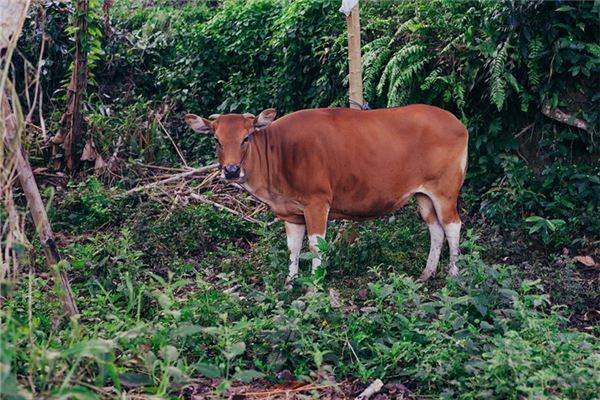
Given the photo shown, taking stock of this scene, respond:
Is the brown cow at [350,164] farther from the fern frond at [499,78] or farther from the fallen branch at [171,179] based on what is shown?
the fallen branch at [171,179]

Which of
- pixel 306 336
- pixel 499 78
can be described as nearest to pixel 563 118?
pixel 499 78

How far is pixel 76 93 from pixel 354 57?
412cm

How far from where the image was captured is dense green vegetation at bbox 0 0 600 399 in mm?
4699

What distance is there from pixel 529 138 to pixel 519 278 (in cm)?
255

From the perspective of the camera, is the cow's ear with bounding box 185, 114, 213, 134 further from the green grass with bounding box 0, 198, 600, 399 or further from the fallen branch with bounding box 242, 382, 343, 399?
the fallen branch with bounding box 242, 382, 343, 399

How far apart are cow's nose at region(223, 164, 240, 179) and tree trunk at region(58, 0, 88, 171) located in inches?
156

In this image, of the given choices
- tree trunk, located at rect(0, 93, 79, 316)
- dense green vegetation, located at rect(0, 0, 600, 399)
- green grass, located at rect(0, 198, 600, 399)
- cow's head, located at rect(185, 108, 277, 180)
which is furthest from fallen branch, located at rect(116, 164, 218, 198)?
tree trunk, located at rect(0, 93, 79, 316)

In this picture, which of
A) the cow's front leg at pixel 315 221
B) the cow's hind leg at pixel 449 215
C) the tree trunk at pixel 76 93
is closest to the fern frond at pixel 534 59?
the cow's hind leg at pixel 449 215

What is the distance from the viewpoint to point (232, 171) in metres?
7.07

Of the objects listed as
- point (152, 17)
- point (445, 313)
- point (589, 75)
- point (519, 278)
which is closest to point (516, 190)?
point (589, 75)

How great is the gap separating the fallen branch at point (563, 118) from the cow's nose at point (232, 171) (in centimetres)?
341

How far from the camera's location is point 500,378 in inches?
180

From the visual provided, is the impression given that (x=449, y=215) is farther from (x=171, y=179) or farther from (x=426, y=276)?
(x=171, y=179)

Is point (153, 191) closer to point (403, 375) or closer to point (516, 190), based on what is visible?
point (516, 190)
